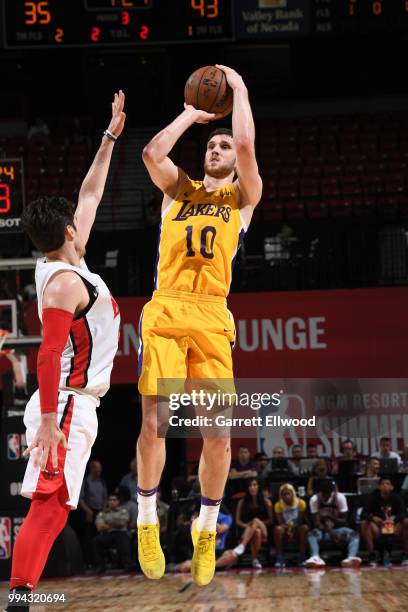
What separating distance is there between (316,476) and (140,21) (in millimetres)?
7102

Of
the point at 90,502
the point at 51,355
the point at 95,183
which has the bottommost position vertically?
the point at 90,502

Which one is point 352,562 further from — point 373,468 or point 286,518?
point 373,468

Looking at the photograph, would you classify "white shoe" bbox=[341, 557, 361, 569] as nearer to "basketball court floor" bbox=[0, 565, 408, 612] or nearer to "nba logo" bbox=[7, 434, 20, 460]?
"basketball court floor" bbox=[0, 565, 408, 612]

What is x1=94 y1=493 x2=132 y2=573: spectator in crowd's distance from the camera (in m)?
12.2

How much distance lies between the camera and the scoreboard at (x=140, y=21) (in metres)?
14.5

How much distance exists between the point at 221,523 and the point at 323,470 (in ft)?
4.79

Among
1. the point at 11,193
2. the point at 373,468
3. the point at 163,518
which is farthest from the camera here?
the point at 373,468

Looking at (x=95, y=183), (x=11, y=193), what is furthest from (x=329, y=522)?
(x=95, y=183)

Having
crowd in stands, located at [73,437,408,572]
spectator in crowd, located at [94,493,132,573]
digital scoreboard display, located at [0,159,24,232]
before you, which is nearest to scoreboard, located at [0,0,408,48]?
digital scoreboard display, located at [0,159,24,232]

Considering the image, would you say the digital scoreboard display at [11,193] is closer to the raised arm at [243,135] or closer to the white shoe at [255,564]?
the raised arm at [243,135]

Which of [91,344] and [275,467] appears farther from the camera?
[275,467]

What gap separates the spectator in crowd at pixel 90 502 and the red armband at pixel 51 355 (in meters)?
8.65

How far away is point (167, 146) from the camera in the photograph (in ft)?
18.5

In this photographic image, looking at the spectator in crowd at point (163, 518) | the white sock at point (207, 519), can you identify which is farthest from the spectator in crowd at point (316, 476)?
the white sock at point (207, 519)
